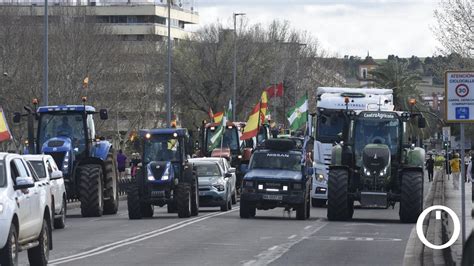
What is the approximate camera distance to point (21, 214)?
19594mm

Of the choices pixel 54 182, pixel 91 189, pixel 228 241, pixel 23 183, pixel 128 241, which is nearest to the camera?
pixel 23 183

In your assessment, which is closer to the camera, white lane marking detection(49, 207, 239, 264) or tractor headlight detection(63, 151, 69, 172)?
white lane marking detection(49, 207, 239, 264)

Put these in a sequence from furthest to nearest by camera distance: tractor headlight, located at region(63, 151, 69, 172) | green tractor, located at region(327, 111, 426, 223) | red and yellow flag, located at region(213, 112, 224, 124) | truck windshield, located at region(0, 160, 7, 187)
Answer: red and yellow flag, located at region(213, 112, 224, 124) < tractor headlight, located at region(63, 151, 69, 172) < green tractor, located at region(327, 111, 426, 223) < truck windshield, located at region(0, 160, 7, 187)

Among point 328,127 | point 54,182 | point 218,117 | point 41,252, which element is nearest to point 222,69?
point 218,117

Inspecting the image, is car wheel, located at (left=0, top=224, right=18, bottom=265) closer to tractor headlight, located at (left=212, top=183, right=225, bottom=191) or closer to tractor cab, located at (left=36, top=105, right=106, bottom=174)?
tractor cab, located at (left=36, top=105, right=106, bottom=174)

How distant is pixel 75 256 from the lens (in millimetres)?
23594

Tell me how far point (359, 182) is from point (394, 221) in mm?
1891

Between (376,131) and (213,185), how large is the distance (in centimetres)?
658

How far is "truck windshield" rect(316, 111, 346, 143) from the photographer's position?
43594 mm

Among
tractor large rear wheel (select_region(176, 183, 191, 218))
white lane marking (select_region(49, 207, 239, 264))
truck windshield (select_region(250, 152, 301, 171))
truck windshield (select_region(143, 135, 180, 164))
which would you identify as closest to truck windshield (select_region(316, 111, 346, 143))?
truck windshield (select_region(250, 152, 301, 171))

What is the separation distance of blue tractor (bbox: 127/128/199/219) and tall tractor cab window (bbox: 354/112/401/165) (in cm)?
Answer: 473

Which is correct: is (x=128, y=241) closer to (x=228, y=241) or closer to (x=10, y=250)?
(x=228, y=241)

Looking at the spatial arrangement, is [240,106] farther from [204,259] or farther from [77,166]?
[204,259]

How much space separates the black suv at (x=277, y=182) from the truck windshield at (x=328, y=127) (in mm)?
5237
